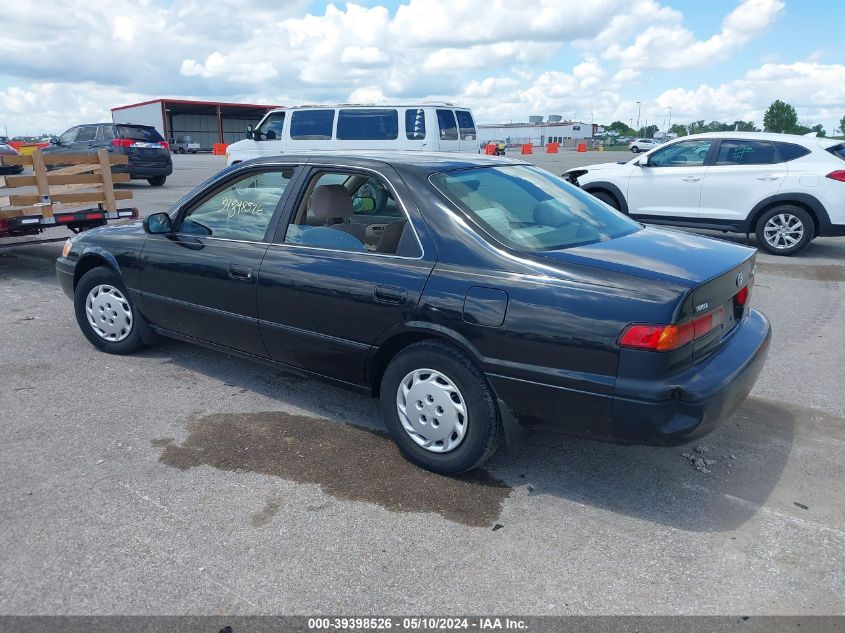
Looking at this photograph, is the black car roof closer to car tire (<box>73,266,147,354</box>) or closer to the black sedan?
the black sedan

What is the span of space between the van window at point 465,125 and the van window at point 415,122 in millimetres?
1122

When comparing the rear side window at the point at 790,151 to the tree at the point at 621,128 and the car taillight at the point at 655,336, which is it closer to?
the car taillight at the point at 655,336

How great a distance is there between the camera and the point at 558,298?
9.82ft

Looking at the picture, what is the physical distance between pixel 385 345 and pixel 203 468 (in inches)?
45.0

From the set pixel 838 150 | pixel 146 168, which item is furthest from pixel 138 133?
pixel 838 150

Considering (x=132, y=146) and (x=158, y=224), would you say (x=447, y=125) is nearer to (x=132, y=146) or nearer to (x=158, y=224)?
(x=132, y=146)

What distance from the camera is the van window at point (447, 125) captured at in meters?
14.5

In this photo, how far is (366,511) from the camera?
10.5 feet

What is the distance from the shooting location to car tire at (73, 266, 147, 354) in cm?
512

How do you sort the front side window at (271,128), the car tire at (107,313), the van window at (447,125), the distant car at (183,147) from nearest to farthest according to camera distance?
the car tire at (107,313) → the van window at (447,125) → the front side window at (271,128) → the distant car at (183,147)

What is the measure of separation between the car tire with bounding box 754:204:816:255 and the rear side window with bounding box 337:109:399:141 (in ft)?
24.6

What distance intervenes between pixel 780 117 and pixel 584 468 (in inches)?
3907

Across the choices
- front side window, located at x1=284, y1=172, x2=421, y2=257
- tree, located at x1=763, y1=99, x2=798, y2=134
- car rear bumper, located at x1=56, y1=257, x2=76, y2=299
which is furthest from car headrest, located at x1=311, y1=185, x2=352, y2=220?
tree, located at x1=763, y1=99, x2=798, y2=134

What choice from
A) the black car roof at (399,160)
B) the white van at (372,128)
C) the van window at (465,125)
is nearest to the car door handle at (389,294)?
the black car roof at (399,160)
